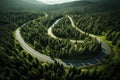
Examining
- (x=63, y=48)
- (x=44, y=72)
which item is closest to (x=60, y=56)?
(x=63, y=48)

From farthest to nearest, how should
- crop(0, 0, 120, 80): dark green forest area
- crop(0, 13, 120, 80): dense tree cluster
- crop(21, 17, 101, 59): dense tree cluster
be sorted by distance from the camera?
crop(21, 17, 101, 59): dense tree cluster
crop(0, 0, 120, 80): dark green forest area
crop(0, 13, 120, 80): dense tree cluster

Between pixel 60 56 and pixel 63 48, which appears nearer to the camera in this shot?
pixel 60 56

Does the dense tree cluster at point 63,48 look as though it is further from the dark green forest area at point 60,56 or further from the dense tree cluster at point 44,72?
the dense tree cluster at point 44,72

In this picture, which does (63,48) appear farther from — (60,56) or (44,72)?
(44,72)

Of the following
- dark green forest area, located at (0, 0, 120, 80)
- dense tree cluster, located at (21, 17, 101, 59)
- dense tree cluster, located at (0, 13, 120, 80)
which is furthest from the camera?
dense tree cluster, located at (21, 17, 101, 59)

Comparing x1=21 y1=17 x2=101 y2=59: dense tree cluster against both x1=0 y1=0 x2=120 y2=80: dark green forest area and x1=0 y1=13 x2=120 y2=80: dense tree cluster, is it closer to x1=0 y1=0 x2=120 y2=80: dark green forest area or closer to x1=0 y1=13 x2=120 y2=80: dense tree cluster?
x1=0 y1=0 x2=120 y2=80: dark green forest area

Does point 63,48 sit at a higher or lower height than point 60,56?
higher

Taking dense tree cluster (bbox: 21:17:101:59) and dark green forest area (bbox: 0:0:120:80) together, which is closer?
dark green forest area (bbox: 0:0:120:80)

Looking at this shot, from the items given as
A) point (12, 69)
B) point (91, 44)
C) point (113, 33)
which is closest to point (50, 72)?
point (12, 69)

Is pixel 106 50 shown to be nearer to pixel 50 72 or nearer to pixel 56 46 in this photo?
pixel 56 46

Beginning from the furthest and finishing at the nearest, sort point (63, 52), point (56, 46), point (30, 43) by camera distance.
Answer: point (30, 43)
point (56, 46)
point (63, 52)

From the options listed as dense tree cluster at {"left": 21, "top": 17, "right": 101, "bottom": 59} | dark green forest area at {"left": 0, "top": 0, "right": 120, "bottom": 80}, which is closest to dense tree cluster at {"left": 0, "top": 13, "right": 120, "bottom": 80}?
dark green forest area at {"left": 0, "top": 0, "right": 120, "bottom": 80}
